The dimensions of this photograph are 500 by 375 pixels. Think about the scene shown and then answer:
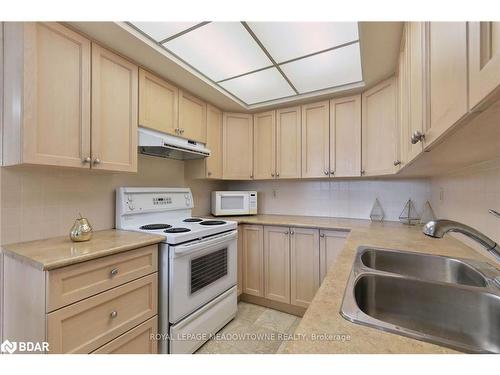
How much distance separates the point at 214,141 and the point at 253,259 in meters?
1.38

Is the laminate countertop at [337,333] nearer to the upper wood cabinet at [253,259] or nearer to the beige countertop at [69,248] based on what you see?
the beige countertop at [69,248]

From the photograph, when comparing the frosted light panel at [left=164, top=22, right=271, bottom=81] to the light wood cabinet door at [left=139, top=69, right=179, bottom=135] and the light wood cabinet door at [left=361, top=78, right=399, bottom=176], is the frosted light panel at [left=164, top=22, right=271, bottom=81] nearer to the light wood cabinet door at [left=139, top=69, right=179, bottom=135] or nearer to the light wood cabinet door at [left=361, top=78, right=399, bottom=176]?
the light wood cabinet door at [left=139, top=69, right=179, bottom=135]

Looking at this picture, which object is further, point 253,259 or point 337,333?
point 253,259

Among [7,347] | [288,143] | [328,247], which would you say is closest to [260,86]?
[288,143]

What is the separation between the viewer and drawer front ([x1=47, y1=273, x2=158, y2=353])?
105cm

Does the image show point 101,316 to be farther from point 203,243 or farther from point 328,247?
point 328,247

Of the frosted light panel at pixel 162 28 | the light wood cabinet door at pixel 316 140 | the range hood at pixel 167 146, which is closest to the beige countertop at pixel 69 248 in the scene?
the range hood at pixel 167 146

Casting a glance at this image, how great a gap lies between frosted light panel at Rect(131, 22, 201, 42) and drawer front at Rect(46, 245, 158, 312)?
4.39 ft

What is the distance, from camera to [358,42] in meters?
1.47

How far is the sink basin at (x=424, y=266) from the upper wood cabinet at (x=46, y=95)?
5.94ft

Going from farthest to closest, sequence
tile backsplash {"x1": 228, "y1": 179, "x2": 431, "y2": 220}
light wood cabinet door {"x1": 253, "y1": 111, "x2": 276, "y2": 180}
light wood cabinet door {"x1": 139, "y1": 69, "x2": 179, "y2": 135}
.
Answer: light wood cabinet door {"x1": 253, "y1": 111, "x2": 276, "y2": 180} < tile backsplash {"x1": 228, "y1": 179, "x2": 431, "y2": 220} < light wood cabinet door {"x1": 139, "y1": 69, "x2": 179, "y2": 135}

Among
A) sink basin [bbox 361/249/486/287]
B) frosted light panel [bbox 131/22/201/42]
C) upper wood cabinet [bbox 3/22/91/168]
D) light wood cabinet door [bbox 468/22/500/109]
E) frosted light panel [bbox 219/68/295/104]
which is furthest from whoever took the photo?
frosted light panel [bbox 219/68/295/104]

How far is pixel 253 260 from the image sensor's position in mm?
2467

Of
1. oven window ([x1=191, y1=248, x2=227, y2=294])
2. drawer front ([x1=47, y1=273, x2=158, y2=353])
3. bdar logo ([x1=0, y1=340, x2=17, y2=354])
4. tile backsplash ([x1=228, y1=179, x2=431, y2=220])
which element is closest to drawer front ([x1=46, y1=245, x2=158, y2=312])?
drawer front ([x1=47, y1=273, x2=158, y2=353])
